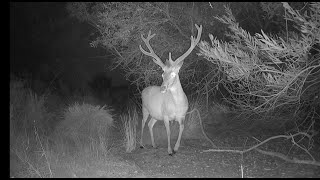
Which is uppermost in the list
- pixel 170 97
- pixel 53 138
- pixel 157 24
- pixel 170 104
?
pixel 157 24

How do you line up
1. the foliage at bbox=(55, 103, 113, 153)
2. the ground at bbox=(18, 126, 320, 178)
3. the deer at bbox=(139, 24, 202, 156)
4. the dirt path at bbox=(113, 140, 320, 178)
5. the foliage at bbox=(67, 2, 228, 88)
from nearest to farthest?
1. the ground at bbox=(18, 126, 320, 178)
2. the dirt path at bbox=(113, 140, 320, 178)
3. the deer at bbox=(139, 24, 202, 156)
4. the foliage at bbox=(55, 103, 113, 153)
5. the foliage at bbox=(67, 2, 228, 88)

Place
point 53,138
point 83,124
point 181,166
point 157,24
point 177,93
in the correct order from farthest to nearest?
point 83,124 < point 157,24 < point 53,138 < point 177,93 < point 181,166

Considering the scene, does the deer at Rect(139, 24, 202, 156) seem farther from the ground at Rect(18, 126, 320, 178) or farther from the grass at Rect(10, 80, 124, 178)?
the grass at Rect(10, 80, 124, 178)

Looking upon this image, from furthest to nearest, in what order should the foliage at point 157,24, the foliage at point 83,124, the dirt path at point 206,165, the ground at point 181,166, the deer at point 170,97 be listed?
the foliage at point 157,24, the foliage at point 83,124, the deer at point 170,97, the dirt path at point 206,165, the ground at point 181,166

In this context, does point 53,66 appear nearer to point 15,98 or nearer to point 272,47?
point 15,98

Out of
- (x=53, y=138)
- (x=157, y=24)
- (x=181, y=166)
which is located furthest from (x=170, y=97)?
(x=53, y=138)

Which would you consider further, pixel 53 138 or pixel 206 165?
pixel 53 138

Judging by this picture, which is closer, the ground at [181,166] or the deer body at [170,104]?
the ground at [181,166]

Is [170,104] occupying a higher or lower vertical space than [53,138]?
higher

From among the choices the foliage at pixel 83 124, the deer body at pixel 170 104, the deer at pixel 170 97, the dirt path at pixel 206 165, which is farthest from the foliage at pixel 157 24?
the dirt path at pixel 206 165

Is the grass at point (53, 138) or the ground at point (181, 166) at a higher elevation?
the grass at point (53, 138)

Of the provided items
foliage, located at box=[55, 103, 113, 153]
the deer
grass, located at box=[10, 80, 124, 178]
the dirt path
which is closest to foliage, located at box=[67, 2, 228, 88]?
the deer

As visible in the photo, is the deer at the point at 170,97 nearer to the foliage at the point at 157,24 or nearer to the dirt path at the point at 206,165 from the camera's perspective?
the dirt path at the point at 206,165

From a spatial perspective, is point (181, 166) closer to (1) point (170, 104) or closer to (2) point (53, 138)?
(1) point (170, 104)
